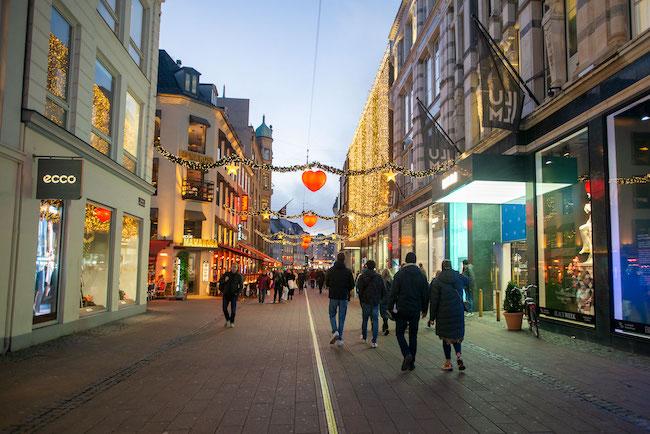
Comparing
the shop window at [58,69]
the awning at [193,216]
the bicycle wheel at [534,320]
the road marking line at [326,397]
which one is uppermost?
the shop window at [58,69]

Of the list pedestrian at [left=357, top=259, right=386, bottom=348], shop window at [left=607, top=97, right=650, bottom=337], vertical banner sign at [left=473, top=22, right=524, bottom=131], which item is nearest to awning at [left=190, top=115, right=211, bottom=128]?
vertical banner sign at [left=473, top=22, right=524, bottom=131]

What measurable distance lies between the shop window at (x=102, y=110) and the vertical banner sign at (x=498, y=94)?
1050 cm

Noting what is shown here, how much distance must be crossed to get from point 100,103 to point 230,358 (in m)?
9.26

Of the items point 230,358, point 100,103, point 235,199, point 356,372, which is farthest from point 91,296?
point 235,199

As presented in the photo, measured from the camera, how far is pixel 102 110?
1552 cm

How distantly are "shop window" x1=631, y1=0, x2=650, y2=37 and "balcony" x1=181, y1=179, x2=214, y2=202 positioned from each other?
28.1 m

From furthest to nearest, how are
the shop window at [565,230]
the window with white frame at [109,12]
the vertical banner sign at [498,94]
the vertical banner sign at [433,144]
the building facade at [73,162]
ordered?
the vertical banner sign at [433,144] < the window with white frame at [109,12] < the vertical banner sign at [498,94] < the shop window at [565,230] < the building facade at [73,162]

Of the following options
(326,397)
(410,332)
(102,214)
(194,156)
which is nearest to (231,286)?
(102,214)

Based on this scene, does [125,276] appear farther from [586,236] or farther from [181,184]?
[181,184]

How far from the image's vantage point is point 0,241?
9836mm

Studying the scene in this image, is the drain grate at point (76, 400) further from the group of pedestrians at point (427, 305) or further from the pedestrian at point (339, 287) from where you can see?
the group of pedestrians at point (427, 305)

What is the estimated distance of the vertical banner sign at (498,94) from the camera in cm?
1466

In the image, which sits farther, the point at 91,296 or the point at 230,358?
the point at 91,296

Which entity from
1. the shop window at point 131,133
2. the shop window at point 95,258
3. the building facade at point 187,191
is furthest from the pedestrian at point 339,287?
the building facade at point 187,191
